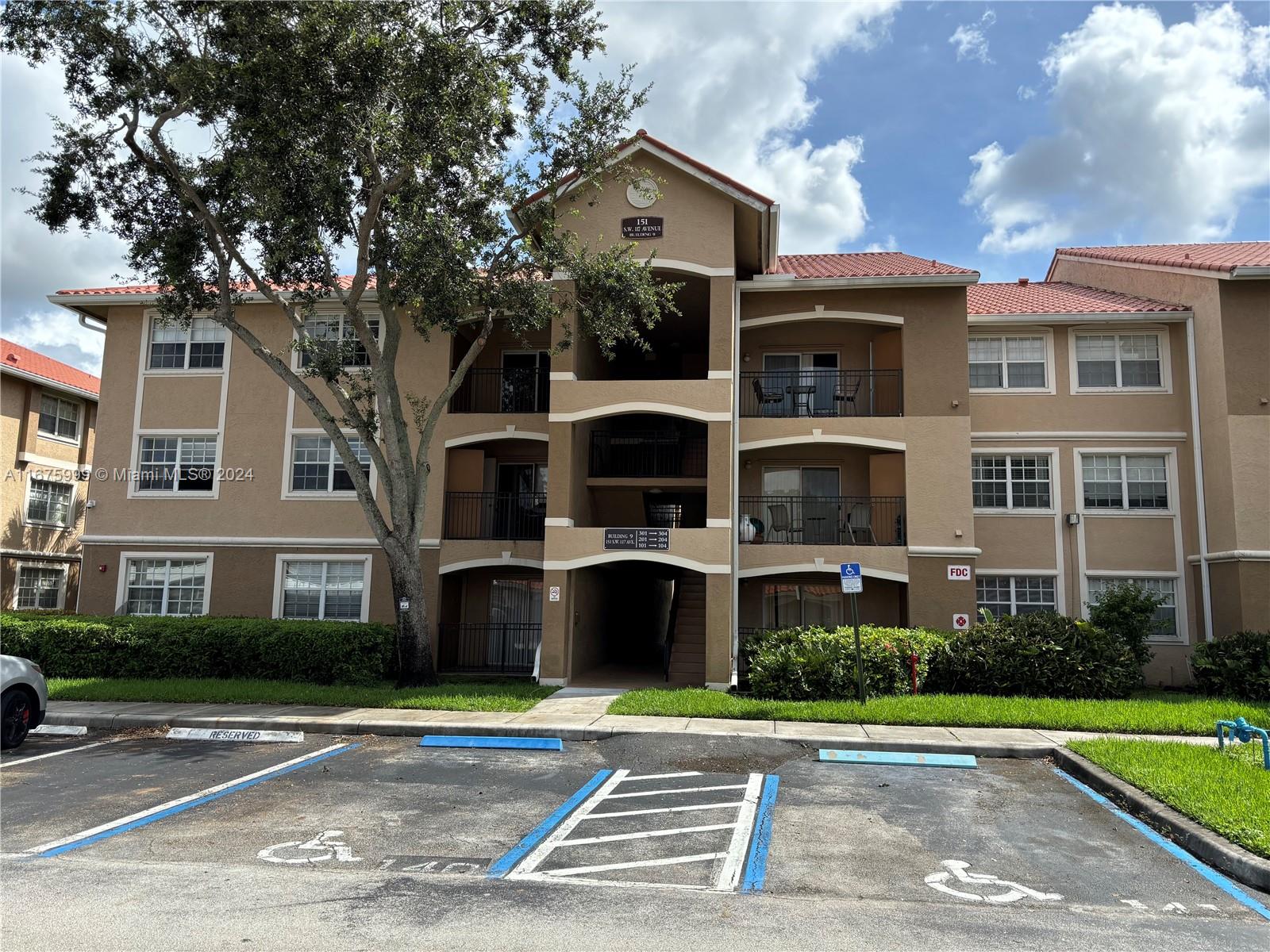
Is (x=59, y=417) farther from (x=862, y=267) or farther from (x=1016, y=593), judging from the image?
(x=1016, y=593)

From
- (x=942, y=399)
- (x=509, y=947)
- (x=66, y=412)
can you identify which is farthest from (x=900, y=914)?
(x=66, y=412)

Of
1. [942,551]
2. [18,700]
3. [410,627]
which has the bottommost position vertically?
[18,700]

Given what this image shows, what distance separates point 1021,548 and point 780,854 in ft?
46.5

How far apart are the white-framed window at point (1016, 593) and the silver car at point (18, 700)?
1677cm

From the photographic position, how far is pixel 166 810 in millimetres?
8648

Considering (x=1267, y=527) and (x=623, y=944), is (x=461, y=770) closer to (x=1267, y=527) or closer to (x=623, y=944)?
(x=623, y=944)

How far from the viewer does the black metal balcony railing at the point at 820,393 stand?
64.3 ft

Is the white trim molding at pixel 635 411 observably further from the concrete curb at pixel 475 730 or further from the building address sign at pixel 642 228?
the concrete curb at pixel 475 730


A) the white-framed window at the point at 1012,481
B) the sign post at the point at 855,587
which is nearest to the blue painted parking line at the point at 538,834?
the sign post at the point at 855,587

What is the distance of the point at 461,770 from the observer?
1042 centimetres

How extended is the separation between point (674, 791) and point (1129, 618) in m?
12.0

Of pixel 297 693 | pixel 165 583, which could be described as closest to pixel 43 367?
pixel 165 583

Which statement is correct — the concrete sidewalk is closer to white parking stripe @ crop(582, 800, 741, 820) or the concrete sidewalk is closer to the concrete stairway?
white parking stripe @ crop(582, 800, 741, 820)

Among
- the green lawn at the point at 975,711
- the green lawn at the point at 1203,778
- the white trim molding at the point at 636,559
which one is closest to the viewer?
the green lawn at the point at 1203,778
